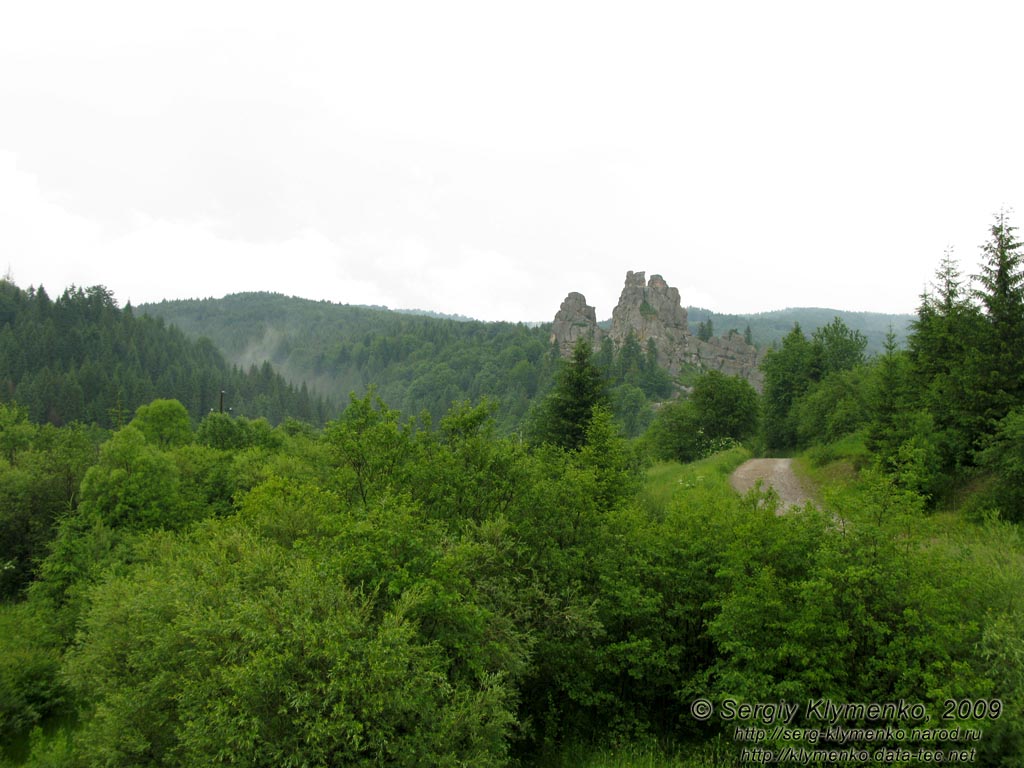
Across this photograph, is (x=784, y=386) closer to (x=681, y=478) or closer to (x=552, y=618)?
(x=681, y=478)

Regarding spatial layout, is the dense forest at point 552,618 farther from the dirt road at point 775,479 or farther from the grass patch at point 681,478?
the dirt road at point 775,479

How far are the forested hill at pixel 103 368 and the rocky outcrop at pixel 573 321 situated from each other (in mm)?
67354

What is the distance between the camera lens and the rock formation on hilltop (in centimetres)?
14388

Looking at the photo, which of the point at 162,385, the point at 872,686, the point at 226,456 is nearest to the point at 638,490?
the point at 872,686

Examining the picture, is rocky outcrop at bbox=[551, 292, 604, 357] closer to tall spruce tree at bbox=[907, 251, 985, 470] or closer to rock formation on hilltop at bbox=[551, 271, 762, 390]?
rock formation on hilltop at bbox=[551, 271, 762, 390]

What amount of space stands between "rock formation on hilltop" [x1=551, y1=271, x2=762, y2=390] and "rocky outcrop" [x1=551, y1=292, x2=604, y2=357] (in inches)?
10.9

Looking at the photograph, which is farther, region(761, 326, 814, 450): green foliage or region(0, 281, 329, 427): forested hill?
region(0, 281, 329, 427): forested hill

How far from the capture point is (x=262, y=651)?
8172mm

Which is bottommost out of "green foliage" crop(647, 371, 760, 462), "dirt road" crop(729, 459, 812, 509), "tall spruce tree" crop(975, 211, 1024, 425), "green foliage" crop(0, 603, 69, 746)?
"green foliage" crop(0, 603, 69, 746)

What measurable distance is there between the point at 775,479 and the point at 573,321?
13382 centimetres

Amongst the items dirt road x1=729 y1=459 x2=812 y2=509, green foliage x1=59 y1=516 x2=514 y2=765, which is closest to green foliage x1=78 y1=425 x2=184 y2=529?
green foliage x1=59 y1=516 x2=514 y2=765

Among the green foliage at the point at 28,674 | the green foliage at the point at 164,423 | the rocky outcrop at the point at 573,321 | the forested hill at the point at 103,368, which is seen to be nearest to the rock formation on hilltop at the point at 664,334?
the rocky outcrop at the point at 573,321

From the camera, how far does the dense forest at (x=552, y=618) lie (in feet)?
27.4

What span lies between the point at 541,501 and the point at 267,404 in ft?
471
